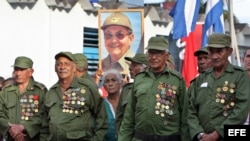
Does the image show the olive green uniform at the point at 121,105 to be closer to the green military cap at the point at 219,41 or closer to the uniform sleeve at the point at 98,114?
the uniform sleeve at the point at 98,114

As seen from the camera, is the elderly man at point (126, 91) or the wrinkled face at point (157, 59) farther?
the elderly man at point (126, 91)

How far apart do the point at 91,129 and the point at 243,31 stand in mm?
14758

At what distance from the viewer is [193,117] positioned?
5.93 meters

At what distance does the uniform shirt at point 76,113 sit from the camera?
261 inches

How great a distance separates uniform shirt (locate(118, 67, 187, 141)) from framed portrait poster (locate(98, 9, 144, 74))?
3.92m

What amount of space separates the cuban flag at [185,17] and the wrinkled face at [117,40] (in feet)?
4.00

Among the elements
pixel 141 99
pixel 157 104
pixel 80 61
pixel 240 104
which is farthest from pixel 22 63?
pixel 240 104

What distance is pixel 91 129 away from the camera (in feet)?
22.3

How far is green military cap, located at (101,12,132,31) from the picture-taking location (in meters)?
10.5

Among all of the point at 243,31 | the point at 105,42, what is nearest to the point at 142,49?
the point at 105,42

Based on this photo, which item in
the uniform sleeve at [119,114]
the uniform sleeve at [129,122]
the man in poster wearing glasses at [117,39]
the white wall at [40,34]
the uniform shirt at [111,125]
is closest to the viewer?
the uniform sleeve at [129,122]

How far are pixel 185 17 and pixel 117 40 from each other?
1.46 m

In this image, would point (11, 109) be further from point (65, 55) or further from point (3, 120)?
point (65, 55)

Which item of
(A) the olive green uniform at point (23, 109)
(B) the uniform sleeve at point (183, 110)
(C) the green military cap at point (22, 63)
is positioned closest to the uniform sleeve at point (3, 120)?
(A) the olive green uniform at point (23, 109)
